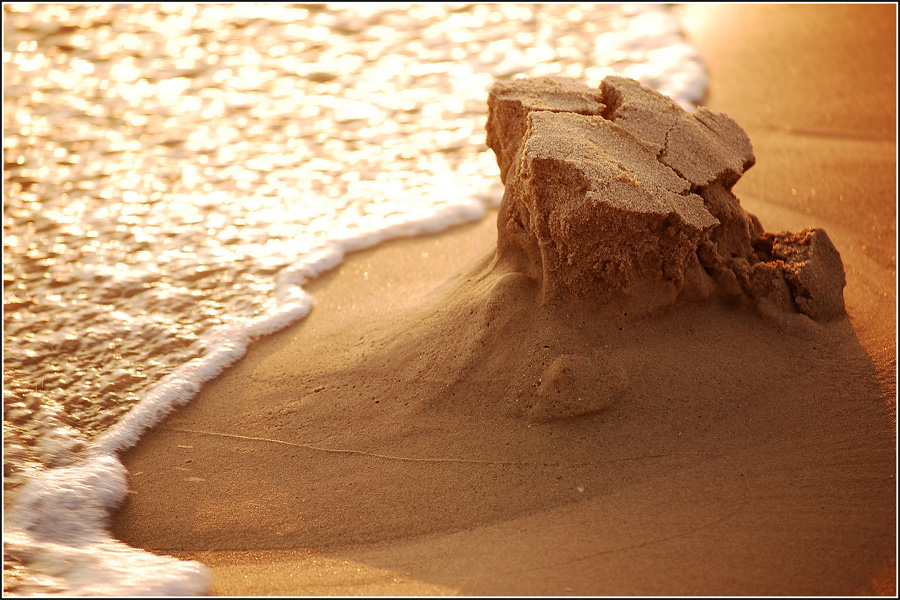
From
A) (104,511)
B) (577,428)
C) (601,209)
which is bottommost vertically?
(104,511)

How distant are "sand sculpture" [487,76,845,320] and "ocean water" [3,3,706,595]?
1.31 metres

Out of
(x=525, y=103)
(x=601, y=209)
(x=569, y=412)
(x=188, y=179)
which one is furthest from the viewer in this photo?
(x=188, y=179)

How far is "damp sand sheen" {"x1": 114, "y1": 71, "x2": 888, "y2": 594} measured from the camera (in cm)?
219

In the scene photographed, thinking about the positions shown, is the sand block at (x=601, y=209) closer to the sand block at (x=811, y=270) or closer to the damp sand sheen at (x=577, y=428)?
the damp sand sheen at (x=577, y=428)

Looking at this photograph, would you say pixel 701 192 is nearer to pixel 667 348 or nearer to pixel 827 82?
pixel 667 348

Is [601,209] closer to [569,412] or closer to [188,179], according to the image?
[569,412]

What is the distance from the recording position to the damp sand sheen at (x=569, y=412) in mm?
2189

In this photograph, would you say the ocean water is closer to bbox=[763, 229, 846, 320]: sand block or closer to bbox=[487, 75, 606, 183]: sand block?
bbox=[487, 75, 606, 183]: sand block

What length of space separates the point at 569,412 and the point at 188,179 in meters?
3.00

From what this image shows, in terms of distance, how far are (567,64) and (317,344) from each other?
3399 mm

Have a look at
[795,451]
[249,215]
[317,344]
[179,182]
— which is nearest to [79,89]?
[179,182]

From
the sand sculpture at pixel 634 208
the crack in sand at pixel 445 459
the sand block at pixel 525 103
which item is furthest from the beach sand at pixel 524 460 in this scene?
the sand block at pixel 525 103

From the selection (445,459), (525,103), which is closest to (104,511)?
(445,459)

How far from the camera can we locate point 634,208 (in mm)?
2373
